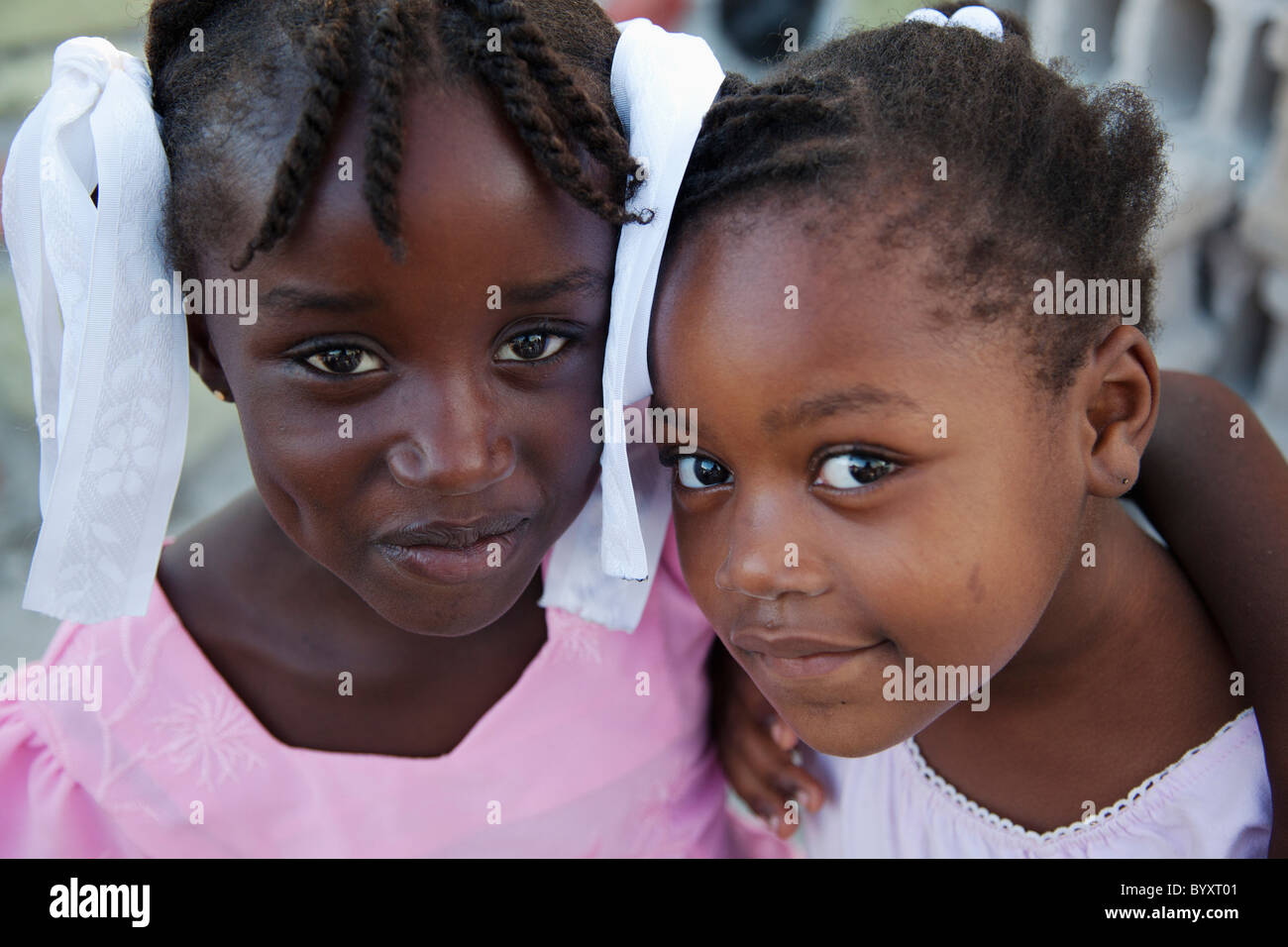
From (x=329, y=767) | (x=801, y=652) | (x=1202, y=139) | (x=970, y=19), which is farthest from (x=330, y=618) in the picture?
(x=1202, y=139)

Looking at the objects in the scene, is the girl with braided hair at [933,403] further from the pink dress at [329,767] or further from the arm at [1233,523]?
the pink dress at [329,767]

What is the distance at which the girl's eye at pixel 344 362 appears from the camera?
122cm

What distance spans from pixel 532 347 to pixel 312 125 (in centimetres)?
32

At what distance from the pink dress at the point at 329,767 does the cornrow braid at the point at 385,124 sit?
0.71 m

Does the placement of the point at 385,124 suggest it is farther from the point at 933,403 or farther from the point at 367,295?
the point at 933,403

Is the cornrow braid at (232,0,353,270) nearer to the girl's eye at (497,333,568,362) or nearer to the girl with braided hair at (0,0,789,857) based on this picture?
the girl with braided hair at (0,0,789,857)

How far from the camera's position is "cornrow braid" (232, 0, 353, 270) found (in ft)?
3.61

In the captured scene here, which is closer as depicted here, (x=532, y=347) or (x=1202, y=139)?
(x=532, y=347)

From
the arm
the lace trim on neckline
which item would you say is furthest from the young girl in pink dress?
the arm

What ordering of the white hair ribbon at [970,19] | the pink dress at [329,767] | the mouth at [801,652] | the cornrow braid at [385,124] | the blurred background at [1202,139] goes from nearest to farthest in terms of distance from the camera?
the cornrow braid at [385,124] → the mouth at [801,652] → the white hair ribbon at [970,19] → the pink dress at [329,767] → the blurred background at [1202,139]

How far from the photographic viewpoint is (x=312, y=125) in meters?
1.11

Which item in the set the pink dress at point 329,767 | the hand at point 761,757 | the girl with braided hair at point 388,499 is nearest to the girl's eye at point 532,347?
the girl with braided hair at point 388,499

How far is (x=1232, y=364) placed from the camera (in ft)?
7.86
